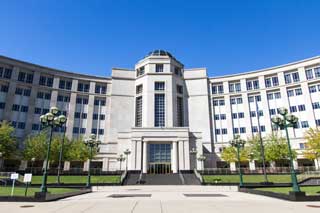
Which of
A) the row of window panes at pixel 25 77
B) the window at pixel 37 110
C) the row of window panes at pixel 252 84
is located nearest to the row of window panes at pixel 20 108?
the window at pixel 37 110

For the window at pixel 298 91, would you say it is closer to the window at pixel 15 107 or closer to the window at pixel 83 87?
the window at pixel 83 87

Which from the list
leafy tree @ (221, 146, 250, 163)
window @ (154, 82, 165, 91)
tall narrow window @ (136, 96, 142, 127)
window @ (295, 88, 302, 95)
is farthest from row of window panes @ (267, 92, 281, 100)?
tall narrow window @ (136, 96, 142, 127)

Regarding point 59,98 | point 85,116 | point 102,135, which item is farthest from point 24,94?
point 102,135

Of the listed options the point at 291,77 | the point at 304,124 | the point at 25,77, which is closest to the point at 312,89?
the point at 291,77

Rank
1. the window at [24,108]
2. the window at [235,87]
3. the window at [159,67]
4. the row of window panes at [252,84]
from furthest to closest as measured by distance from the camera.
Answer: the window at [235,87], the window at [159,67], the row of window panes at [252,84], the window at [24,108]

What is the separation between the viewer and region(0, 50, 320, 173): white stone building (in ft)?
163

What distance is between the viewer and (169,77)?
60.5 m

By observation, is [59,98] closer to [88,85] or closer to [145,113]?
[88,85]

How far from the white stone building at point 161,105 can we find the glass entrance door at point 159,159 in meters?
0.22

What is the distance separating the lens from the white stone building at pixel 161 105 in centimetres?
4953

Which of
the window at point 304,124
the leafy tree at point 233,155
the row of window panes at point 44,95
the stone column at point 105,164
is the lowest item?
the stone column at point 105,164

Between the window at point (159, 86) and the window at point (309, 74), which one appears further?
the window at point (159, 86)

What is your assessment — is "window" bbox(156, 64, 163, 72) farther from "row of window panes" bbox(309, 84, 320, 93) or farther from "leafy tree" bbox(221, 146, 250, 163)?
"row of window panes" bbox(309, 84, 320, 93)

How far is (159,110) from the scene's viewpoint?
57.7 metres
